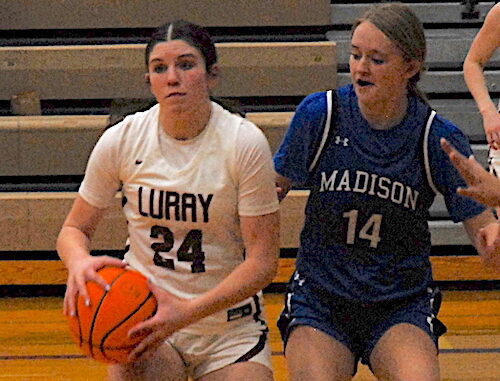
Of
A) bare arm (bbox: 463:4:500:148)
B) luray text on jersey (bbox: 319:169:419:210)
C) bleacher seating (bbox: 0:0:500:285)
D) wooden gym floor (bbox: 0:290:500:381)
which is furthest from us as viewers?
bleacher seating (bbox: 0:0:500:285)

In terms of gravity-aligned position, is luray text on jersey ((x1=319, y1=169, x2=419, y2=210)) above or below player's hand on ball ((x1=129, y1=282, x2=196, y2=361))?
above

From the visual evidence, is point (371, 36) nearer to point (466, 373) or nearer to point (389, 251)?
point (389, 251)

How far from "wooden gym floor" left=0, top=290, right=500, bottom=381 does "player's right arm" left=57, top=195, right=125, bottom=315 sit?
4.79 ft

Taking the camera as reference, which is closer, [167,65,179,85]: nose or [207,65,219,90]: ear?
[167,65,179,85]: nose

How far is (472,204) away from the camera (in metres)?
2.89

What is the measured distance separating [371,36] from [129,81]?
10.3ft

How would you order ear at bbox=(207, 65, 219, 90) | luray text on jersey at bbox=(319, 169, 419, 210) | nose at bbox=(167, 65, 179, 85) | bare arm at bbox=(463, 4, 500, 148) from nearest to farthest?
nose at bbox=(167, 65, 179, 85) → ear at bbox=(207, 65, 219, 90) → luray text on jersey at bbox=(319, 169, 419, 210) → bare arm at bbox=(463, 4, 500, 148)

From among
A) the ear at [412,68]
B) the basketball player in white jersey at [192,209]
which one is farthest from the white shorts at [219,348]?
the ear at [412,68]

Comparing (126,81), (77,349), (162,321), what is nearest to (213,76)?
(162,321)

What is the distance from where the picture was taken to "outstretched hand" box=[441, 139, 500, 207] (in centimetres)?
259

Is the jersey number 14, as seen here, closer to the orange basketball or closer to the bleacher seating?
the orange basketball

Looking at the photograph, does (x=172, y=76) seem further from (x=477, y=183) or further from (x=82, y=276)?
(x=477, y=183)

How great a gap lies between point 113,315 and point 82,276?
0.14 metres

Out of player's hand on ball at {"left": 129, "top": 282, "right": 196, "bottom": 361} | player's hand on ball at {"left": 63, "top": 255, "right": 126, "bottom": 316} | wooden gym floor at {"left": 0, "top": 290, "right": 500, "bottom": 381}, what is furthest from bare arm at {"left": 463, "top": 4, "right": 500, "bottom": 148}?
player's hand on ball at {"left": 63, "top": 255, "right": 126, "bottom": 316}
